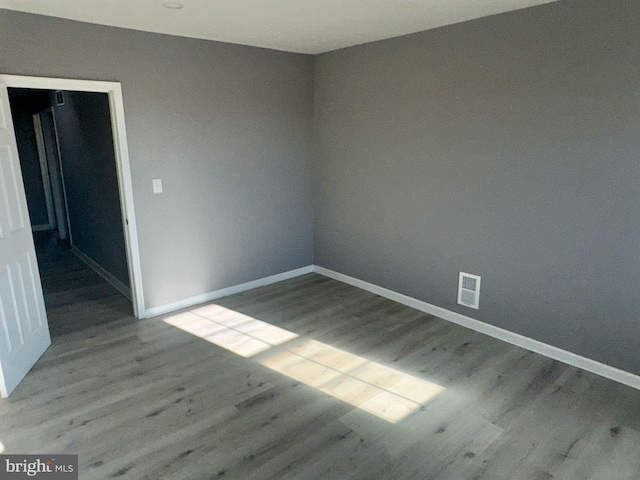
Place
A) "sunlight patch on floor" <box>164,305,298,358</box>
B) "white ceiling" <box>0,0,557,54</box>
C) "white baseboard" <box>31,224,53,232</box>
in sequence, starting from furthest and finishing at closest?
"white baseboard" <box>31,224,53,232</box>, "sunlight patch on floor" <box>164,305,298,358</box>, "white ceiling" <box>0,0,557,54</box>

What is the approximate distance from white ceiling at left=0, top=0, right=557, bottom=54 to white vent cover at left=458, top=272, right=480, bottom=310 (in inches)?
77.4

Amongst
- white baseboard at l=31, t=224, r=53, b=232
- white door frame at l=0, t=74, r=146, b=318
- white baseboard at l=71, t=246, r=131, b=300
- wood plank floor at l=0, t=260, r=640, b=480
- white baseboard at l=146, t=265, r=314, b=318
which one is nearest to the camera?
wood plank floor at l=0, t=260, r=640, b=480

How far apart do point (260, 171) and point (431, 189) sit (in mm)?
1722

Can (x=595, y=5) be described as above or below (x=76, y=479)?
above

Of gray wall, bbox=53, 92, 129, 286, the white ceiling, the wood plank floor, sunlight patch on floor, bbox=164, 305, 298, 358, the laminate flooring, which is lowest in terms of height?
the wood plank floor

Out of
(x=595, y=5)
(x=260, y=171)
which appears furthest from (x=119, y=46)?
(x=595, y=5)

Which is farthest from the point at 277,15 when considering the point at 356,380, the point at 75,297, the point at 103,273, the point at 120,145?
the point at 103,273

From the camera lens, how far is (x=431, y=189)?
3617mm

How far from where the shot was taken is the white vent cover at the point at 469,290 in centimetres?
346

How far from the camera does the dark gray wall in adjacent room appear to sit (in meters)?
6.94

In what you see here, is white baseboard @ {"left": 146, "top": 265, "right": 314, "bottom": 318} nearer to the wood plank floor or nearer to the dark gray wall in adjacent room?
the wood plank floor

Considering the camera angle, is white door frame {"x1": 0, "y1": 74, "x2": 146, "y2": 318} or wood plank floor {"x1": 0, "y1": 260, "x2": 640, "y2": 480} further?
white door frame {"x1": 0, "y1": 74, "x2": 146, "y2": 318}

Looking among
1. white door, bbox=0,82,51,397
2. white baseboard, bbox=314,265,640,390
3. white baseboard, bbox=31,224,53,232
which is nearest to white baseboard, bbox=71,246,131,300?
white door, bbox=0,82,51,397

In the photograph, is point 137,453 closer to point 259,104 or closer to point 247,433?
point 247,433
